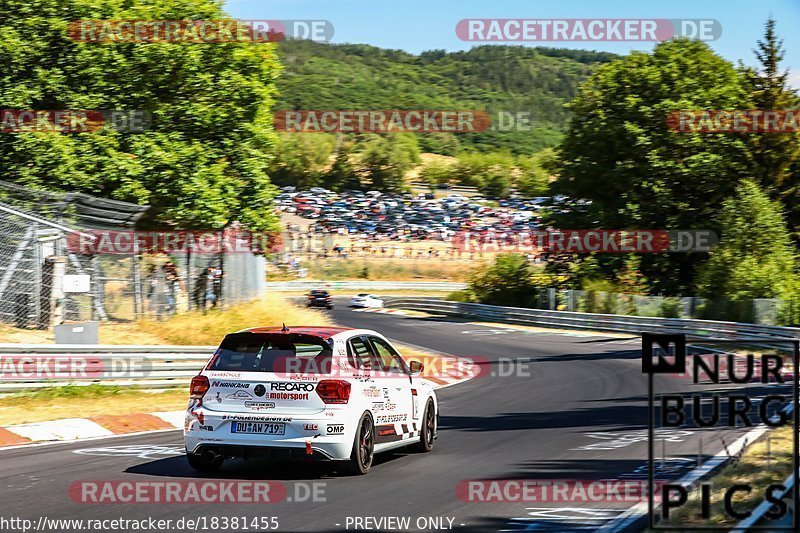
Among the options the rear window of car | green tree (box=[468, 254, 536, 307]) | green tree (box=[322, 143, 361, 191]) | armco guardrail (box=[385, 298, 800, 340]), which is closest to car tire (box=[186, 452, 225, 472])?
the rear window of car

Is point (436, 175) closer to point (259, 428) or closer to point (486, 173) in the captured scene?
point (486, 173)

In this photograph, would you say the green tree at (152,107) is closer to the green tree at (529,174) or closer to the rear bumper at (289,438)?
the rear bumper at (289,438)

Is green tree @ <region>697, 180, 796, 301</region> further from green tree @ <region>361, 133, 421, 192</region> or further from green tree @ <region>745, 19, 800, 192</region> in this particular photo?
green tree @ <region>361, 133, 421, 192</region>

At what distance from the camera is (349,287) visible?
79.8 meters

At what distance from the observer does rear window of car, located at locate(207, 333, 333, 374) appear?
33.7 ft

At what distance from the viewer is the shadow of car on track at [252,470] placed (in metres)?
10.2

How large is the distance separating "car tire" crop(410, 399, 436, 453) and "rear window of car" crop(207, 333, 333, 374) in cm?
227

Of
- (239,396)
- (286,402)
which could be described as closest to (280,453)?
(286,402)

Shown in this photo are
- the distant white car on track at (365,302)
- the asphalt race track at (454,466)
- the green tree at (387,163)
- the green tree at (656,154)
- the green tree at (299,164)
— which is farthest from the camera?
the green tree at (299,164)

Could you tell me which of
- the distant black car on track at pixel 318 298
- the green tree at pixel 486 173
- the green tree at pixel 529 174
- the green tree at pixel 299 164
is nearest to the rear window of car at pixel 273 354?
the distant black car on track at pixel 318 298

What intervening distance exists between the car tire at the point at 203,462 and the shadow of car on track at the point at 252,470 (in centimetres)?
7

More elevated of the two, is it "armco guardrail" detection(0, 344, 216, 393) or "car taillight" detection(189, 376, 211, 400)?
"car taillight" detection(189, 376, 211, 400)

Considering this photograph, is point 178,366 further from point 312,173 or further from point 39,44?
point 312,173

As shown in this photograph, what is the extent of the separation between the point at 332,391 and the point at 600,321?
32.8m
